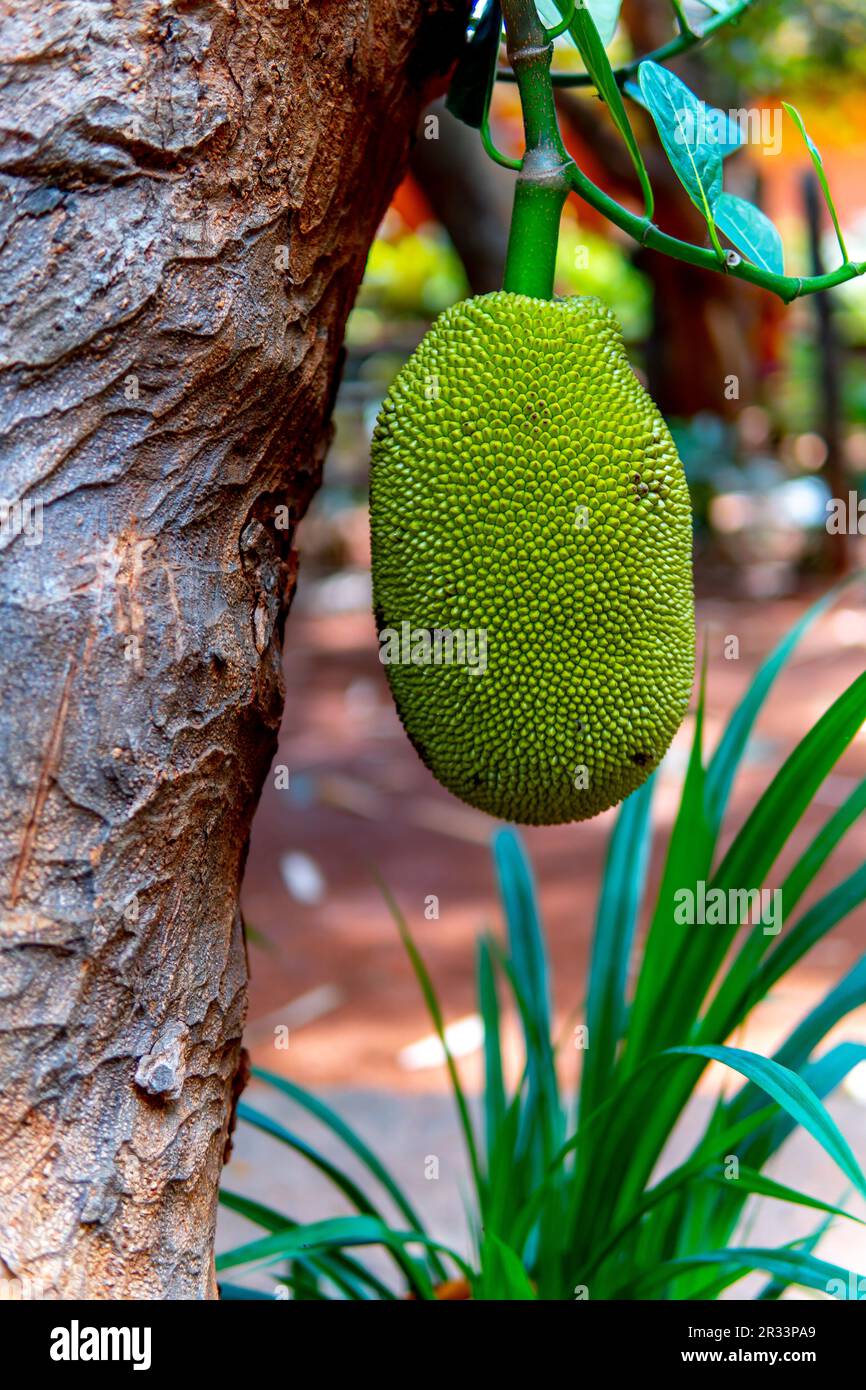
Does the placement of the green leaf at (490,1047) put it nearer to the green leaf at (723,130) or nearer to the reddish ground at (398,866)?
the reddish ground at (398,866)

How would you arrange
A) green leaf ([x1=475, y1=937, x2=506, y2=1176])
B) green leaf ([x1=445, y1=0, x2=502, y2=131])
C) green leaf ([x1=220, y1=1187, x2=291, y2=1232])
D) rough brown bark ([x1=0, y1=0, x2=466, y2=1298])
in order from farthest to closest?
green leaf ([x1=475, y1=937, x2=506, y2=1176])
green leaf ([x1=220, y1=1187, x2=291, y2=1232])
green leaf ([x1=445, y1=0, x2=502, y2=131])
rough brown bark ([x1=0, y1=0, x2=466, y2=1298])

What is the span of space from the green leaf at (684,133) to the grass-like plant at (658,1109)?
309mm

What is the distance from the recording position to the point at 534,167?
720mm

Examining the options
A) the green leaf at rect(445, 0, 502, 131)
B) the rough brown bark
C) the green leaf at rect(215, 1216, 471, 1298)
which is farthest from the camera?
the green leaf at rect(215, 1216, 471, 1298)

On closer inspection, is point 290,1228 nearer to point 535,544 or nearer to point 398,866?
point 535,544

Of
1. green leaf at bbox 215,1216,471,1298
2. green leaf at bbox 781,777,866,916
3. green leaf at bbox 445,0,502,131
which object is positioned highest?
green leaf at bbox 445,0,502,131

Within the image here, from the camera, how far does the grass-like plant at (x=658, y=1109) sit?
2.79 ft

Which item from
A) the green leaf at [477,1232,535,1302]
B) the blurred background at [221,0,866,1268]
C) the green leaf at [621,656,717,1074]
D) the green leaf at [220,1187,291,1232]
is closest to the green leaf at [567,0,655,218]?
the blurred background at [221,0,866,1268]

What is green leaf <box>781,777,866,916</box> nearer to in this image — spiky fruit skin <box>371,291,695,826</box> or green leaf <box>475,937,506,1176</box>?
spiky fruit skin <box>371,291,695,826</box>

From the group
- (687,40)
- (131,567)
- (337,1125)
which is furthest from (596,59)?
(337,1125)

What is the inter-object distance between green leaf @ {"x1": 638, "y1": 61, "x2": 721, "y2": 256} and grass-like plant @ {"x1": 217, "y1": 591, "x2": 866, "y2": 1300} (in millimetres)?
309

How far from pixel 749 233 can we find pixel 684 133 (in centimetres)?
6

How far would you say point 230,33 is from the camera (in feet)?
2.01

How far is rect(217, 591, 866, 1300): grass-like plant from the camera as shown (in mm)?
852
